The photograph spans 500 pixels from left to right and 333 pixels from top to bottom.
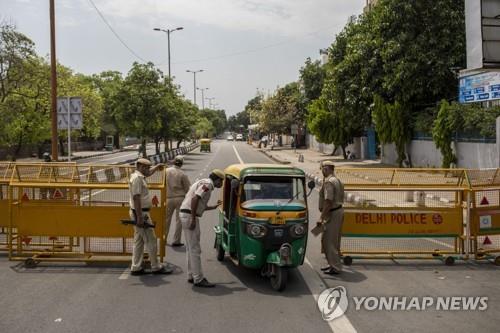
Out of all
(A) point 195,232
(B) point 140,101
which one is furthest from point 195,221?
(B) point 140,101

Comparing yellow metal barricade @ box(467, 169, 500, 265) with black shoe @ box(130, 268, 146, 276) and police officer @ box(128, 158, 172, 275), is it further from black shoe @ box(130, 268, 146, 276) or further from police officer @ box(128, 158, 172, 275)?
black shoe @ box(130, 268, 146, 276)

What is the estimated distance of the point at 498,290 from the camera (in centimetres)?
765

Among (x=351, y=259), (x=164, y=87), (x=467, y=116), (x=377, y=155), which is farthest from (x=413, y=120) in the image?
(x=351, y=259)

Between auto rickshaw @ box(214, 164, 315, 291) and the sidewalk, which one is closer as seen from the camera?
auto rickshaw @ box(214, 164, 315, 291)

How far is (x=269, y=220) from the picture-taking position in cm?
766

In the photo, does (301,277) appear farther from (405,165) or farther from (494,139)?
(405,165)

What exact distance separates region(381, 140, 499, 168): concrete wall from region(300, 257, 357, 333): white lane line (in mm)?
14713

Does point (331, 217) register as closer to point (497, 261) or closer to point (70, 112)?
point (497, 261)

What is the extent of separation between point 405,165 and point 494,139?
9.57 meters

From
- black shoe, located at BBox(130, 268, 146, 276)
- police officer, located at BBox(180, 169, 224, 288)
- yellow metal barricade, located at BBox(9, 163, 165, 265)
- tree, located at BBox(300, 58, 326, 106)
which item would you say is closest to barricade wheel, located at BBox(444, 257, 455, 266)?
police officer, located at BBox(180, 169, 224, 288)

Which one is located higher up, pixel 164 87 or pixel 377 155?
pixel 164 87

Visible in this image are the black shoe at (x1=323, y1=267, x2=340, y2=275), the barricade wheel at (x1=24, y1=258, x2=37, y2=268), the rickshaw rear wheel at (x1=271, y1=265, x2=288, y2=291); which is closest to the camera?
the rickshaw rear wheel at (x1=271, y1=265, x2=288, y2=291)

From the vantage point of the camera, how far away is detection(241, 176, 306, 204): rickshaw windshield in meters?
8.04

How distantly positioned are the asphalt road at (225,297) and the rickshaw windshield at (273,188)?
1.20m
